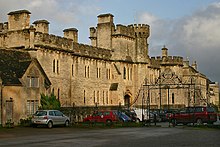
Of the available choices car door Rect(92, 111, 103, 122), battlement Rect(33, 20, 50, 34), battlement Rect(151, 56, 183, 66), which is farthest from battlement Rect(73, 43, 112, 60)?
battlement Rect(151, 56, 183, 66)

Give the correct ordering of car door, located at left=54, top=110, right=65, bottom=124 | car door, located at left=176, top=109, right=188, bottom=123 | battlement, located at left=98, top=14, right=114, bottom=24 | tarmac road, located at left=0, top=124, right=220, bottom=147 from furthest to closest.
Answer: battlement, located at left=98, top=14, right=114, bottom=24
car door, located at left=176, top=109, right=188, bottom=123
car door, located at left=54, top=110, right=65, bottom=124
tarmac road, located at left=0, top=124, right=220, bottom=147

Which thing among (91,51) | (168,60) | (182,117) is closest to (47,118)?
(182,117)

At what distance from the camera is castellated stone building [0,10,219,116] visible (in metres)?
44.8

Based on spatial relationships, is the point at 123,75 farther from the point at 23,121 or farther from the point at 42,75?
the point at 23,121

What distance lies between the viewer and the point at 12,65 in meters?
39.9

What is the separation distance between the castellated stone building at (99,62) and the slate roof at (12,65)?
5.05 feet

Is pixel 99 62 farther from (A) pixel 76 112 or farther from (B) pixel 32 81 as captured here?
(B) pixel 32 81

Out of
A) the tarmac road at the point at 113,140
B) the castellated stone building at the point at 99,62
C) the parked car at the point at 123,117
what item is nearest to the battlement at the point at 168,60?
the castellated stone building at the point at 99,62

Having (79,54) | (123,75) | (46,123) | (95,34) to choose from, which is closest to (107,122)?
(46,123)

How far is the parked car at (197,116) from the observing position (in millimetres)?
40406

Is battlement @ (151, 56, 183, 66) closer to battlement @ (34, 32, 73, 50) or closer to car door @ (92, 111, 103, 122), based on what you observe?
battlement @ (34, 32, 73, 50)

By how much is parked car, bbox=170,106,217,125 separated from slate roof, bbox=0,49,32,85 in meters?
15.1

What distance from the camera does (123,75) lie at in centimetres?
6072

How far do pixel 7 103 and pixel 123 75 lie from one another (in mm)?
25865
